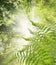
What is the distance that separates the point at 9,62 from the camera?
48.9 inches

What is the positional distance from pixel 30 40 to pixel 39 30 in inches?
4.2

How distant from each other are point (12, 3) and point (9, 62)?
0.54 metres

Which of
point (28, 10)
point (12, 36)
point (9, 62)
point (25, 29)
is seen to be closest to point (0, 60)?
point (9, 62)

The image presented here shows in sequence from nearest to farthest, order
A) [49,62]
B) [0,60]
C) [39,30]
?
[49,62]
[0,60]
[39,30]

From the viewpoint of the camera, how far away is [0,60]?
1.27 meters

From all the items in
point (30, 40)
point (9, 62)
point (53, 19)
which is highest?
point (53, 19)

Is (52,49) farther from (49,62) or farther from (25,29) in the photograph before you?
(25,29)

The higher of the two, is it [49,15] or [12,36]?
[49,15]

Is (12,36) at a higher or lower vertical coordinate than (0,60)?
higher

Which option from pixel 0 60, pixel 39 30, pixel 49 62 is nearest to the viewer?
pixel 49 62

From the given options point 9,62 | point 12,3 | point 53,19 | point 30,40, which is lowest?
point 9,62

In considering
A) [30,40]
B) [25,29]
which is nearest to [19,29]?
[25,29]

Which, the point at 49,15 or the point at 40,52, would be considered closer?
the point at 40,52

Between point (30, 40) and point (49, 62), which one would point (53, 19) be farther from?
point (49, 62)
